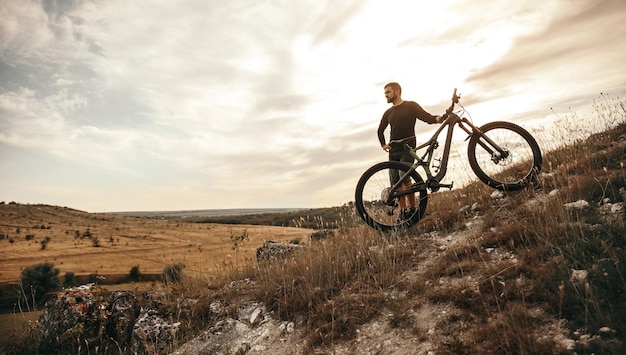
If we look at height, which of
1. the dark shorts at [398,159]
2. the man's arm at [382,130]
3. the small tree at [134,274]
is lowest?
the small tree at [134,274]

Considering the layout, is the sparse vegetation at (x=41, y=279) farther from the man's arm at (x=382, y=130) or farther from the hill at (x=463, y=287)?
the man's arm at (x=382, y=130)

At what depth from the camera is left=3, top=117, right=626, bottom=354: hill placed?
11.1ft

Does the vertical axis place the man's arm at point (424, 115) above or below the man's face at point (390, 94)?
below

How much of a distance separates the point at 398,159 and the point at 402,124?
774 millimetres

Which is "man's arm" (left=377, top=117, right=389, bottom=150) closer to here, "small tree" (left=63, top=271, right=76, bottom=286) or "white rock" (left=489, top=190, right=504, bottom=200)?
"white rock" (left=489, top=190, right=504, bottom=200)

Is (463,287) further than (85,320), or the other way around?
(85,320)

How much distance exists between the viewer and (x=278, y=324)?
5629 mm

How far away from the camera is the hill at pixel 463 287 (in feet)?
11.1

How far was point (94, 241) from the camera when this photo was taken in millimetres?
30000

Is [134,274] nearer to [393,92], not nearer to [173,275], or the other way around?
[173,275]

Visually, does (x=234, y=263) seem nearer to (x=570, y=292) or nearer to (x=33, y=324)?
(x=33, y=324)

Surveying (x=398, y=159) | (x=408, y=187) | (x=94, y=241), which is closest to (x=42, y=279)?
(x=94, y=241)

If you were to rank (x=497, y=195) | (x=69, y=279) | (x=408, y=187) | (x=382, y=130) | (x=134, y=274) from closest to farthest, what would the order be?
1. (x=408, y=187)
2. (x=497, y=195)
3. (x=382, y=130)
4. (x=69, y=279)
5. (x=134, y=274)

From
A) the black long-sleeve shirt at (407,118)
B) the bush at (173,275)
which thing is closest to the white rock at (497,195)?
the black long-sleeve shirt at (407,118)
